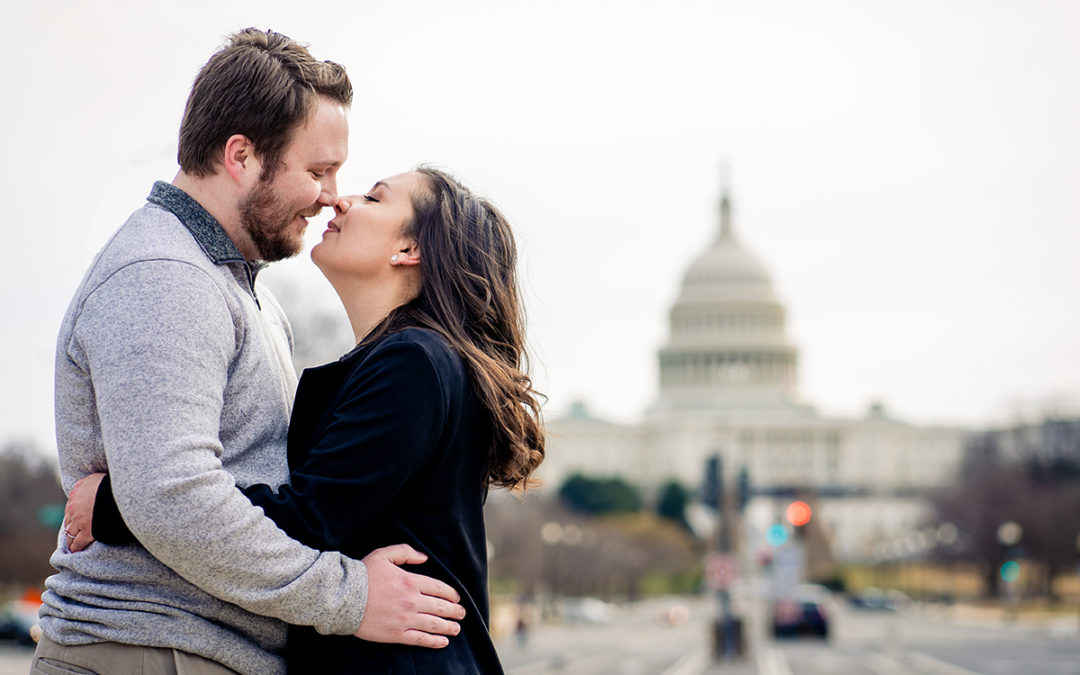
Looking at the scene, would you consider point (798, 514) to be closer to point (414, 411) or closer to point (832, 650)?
point (832, 650)

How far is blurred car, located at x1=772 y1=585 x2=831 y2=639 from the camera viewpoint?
41.0 m

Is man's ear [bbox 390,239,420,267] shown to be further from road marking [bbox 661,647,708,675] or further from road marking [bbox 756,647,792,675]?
road marking [bbox 661,647,708,675]

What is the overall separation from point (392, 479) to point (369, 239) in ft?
2.49

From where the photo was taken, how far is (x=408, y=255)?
3.87m

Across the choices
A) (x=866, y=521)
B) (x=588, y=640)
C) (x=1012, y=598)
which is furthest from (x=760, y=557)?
(x=866, y=521)

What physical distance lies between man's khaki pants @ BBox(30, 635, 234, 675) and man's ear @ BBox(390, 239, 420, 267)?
43.8 inches

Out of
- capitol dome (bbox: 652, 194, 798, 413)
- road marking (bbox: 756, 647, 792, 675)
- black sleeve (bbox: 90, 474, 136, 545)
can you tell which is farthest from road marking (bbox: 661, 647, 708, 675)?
→ capitol dome (bbox: 652, 194, 798, 413)

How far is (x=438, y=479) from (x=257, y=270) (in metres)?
0.83

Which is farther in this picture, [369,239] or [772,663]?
[772,663]

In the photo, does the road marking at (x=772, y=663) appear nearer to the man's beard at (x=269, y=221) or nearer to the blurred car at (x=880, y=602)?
the man's beard at (x=269, y=221)

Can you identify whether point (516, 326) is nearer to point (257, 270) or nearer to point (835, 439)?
point (257, 270)

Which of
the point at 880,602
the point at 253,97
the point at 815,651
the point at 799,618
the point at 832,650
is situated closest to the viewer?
the point at 253,97

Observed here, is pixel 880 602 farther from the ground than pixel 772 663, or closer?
closer

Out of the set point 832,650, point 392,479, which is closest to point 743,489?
point 832,650
